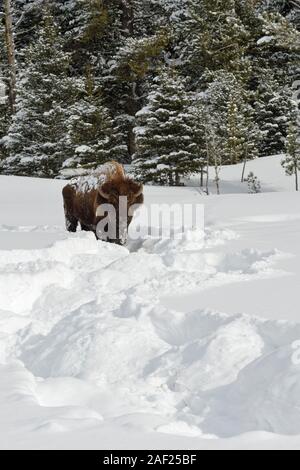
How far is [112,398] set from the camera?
3.01 metres

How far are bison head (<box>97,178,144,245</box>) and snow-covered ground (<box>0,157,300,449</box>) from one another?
0.95 m

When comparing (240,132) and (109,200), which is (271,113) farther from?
(109,200)

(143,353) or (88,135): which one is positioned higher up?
(88,135)

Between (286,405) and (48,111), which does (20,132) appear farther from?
(286,405)

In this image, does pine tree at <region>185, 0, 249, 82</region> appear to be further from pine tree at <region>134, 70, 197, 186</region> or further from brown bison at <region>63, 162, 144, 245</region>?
brown bison at <region>63, 162, 144, 245</region>

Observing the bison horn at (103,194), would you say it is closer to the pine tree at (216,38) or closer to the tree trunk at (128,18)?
the pine tree at (216,38)

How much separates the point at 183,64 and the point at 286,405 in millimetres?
27915

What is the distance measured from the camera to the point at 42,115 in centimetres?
2295

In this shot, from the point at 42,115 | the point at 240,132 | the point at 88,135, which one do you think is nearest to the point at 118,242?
the point at 88,135

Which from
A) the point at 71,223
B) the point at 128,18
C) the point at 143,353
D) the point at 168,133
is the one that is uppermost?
the point at 128,18

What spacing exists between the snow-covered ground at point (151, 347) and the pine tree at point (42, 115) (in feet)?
54.7

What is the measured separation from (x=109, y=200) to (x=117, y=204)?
0.13 metres

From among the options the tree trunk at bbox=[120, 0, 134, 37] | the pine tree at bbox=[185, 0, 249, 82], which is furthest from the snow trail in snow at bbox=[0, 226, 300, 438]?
the tree trunk at bbox=[120, 0, 134, 37]
